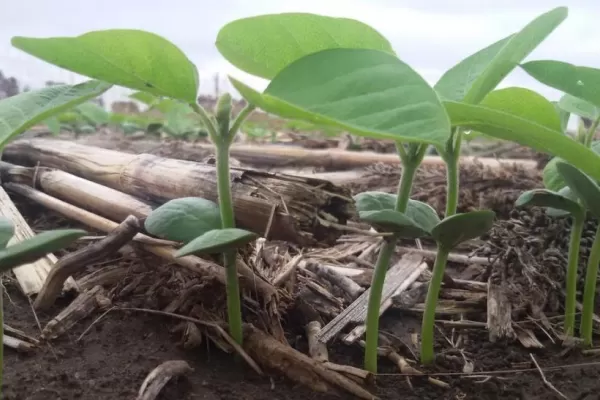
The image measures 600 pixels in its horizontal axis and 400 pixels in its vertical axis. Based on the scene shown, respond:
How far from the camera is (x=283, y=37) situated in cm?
62

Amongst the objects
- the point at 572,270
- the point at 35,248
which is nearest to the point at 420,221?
the point at 572,270

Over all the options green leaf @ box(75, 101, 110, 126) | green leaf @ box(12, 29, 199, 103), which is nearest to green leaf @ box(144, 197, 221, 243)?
green leaf @ box(12, 29, 199, 103)

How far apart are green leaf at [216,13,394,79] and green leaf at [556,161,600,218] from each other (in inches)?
11.8

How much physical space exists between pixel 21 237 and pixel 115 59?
0.64 m

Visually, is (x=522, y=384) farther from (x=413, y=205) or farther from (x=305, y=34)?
(x=305, y=34)

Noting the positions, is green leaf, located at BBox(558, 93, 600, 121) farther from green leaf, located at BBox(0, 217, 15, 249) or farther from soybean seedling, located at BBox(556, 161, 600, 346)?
green leaf, located at BBox(0, 217, 15, 249)

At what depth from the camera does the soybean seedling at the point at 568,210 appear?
79 centimetres

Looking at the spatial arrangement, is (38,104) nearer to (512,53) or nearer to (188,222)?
(188,222)

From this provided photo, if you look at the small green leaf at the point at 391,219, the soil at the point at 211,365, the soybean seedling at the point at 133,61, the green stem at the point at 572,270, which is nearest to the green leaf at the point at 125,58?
the soybean seedling at the point at 133,61

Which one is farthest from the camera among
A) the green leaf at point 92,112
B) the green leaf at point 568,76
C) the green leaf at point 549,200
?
the green leaf at point 92,112

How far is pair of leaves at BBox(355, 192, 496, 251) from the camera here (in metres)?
0.63

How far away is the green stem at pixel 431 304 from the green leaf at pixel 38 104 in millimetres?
461

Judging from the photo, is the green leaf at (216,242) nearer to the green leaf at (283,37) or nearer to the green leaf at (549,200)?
the green leaf at (283,37)

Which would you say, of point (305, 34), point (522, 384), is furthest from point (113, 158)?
point (522, 384)
